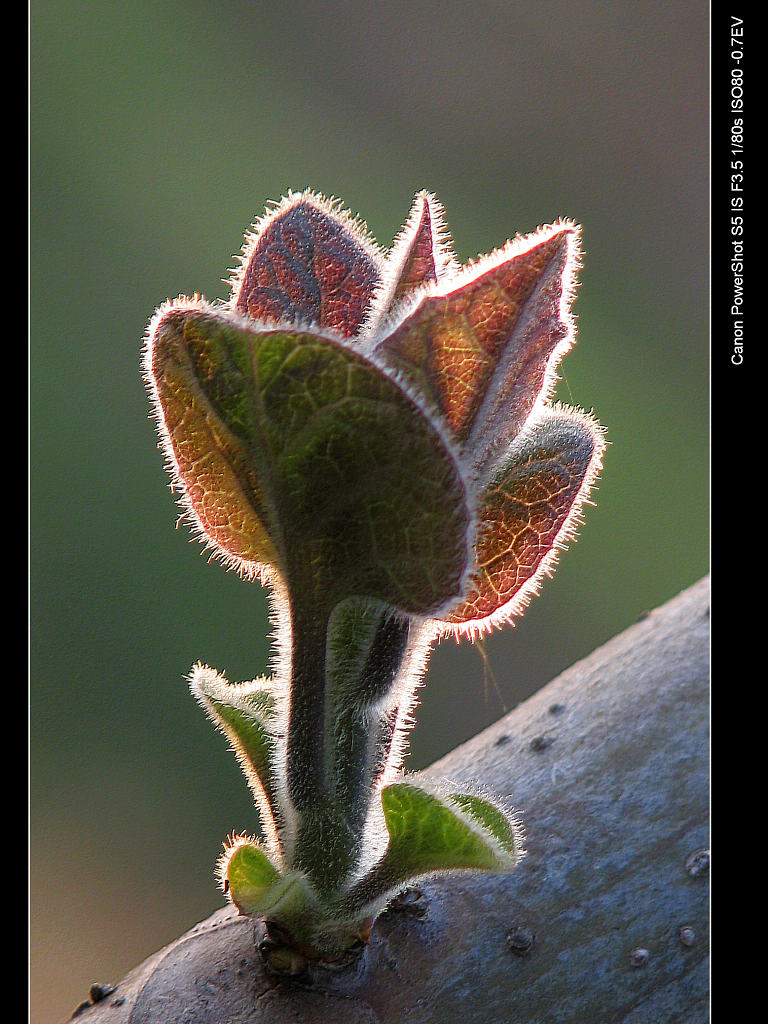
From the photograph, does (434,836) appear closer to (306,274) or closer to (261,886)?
(261,886)

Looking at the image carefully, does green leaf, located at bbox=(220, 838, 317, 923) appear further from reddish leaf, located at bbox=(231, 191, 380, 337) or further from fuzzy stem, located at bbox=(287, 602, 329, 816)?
reddish leaf, located at bbox=(231, 191, 380, 337)

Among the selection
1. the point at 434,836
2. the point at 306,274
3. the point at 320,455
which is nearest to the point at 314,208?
the point at 306,274

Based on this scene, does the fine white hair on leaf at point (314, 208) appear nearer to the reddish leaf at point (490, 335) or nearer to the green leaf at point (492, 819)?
the reddish leaf at point (490, 335)

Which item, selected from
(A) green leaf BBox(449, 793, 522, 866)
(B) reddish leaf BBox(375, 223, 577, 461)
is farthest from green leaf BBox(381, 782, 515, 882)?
(B) reddish leaf BBox(375, 223, 577, 461)

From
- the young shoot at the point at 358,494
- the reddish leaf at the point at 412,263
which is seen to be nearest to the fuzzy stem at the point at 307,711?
the young shoot at the point at 358,494

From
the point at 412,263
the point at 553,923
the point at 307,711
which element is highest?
the point at 412,263
